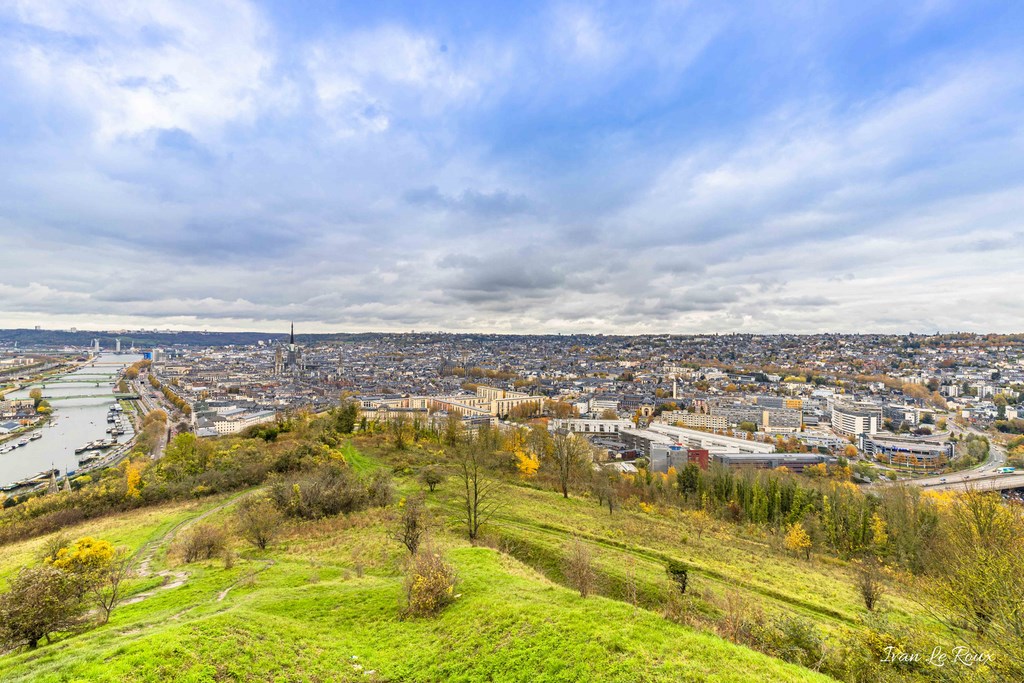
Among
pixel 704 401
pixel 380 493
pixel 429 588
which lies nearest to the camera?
pixel 429 588

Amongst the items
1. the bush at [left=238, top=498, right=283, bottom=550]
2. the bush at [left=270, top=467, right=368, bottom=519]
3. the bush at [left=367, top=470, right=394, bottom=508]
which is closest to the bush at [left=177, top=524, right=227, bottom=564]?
the bush at [left=238, top=498, right=283, bottom=550]

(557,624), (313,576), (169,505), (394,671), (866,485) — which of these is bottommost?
(866,485)

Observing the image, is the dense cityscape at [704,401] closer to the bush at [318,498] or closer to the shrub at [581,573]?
the bush at [318,498]

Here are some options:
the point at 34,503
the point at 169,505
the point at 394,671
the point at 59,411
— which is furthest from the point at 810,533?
the point at 59,411

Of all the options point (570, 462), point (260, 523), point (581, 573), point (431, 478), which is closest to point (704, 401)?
point (570, 462)

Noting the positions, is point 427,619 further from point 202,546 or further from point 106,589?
point 202,546

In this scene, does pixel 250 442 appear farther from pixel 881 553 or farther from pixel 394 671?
pixel 881 553

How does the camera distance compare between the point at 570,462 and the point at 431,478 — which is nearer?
the point at 431,478
